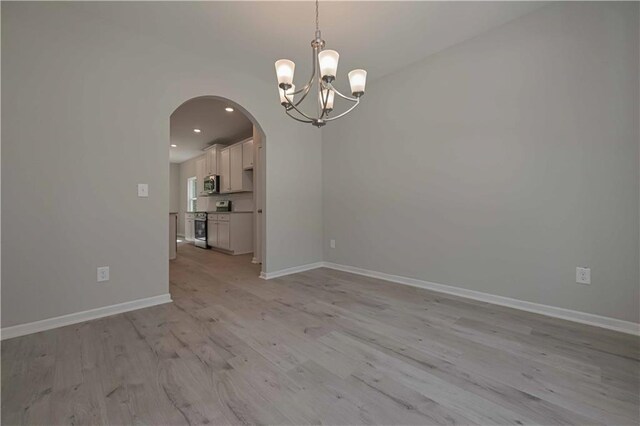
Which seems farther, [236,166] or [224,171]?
[224,171]

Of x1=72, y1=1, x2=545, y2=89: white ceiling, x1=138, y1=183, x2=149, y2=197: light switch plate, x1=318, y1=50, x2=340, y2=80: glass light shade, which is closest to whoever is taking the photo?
x1=318, y1=50, x2=340, y2=80: glass light shade


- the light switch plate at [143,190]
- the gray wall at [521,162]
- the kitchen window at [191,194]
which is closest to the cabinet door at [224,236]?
the light switch plate at [143,190]

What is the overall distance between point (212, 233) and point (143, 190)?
3685mm

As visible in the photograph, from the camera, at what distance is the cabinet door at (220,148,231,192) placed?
623 centimetres

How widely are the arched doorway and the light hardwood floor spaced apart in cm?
165

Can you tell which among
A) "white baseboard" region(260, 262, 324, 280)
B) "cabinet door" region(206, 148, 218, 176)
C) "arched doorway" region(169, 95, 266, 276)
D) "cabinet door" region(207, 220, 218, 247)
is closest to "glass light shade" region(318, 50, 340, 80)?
"arched doorway" region(169, 95, 266, 276)

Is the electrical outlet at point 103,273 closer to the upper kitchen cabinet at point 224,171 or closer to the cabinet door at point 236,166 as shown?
the cabinet door at point 236,166

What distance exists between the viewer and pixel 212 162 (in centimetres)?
691

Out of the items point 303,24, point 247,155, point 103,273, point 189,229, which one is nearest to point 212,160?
point 247,155

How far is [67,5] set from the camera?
2.09m

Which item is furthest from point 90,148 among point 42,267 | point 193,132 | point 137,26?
point 193,132

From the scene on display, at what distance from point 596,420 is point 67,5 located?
4.16m

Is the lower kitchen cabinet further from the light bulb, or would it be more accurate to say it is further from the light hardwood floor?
the light bulb

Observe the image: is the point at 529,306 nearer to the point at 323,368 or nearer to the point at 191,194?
the point at 323,368
